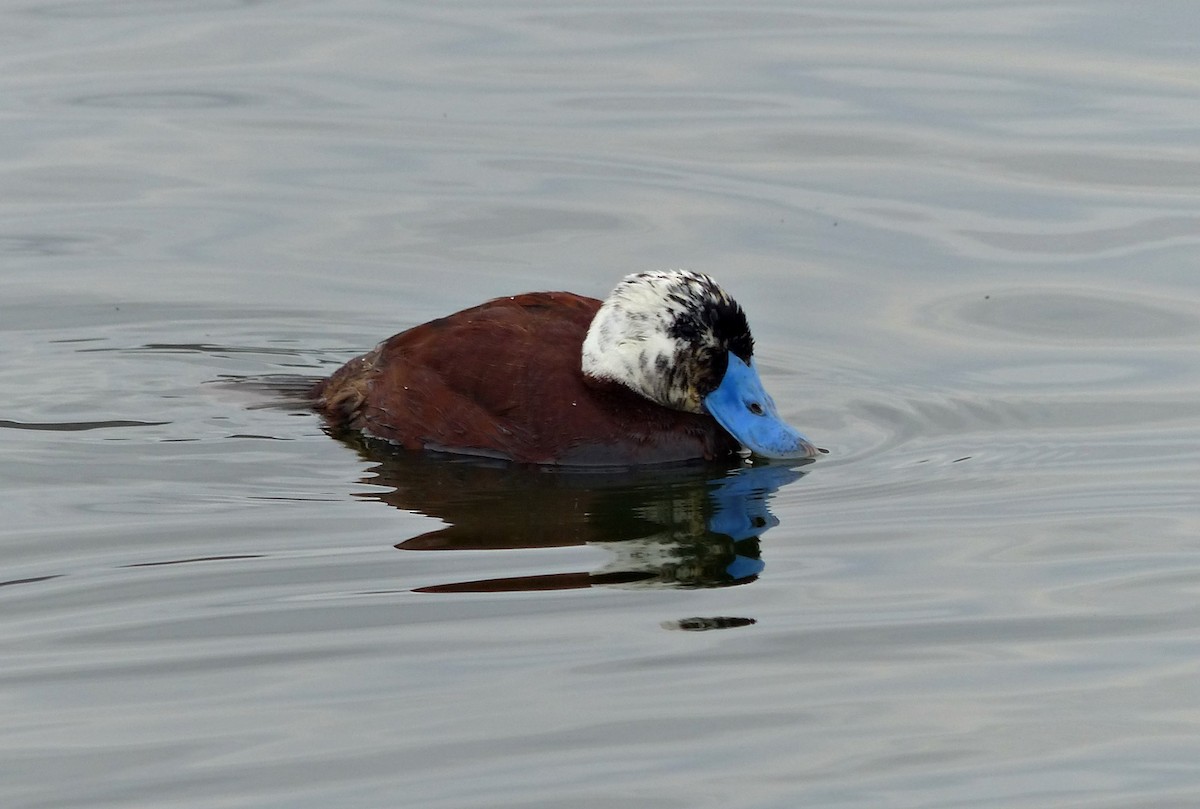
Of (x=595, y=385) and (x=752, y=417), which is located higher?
(x=595, y=385)

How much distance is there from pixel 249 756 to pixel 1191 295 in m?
6.41

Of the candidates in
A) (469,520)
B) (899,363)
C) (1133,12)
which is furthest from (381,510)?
(1133,12)

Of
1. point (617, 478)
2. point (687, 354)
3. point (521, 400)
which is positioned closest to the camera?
point (617, 478)

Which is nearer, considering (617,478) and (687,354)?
(617,478)

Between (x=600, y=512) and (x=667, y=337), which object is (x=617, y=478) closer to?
(x=600, y=512)

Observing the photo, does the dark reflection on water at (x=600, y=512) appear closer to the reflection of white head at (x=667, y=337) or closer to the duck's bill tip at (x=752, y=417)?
the duck's bill tip at (x=752, y=417)

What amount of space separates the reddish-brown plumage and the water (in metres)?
0.18

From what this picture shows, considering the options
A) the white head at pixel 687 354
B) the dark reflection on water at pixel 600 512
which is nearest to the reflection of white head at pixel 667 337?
the white head at pixel 687 354

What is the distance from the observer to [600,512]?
24.2ft

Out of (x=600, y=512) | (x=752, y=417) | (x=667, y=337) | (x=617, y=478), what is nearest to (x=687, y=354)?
(x=667, y=337)

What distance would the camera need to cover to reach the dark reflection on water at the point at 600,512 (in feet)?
22.0

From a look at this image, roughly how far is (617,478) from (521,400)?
48 centimetres

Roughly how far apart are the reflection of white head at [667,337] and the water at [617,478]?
40 centimetres

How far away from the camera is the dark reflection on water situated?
22.0 ft
